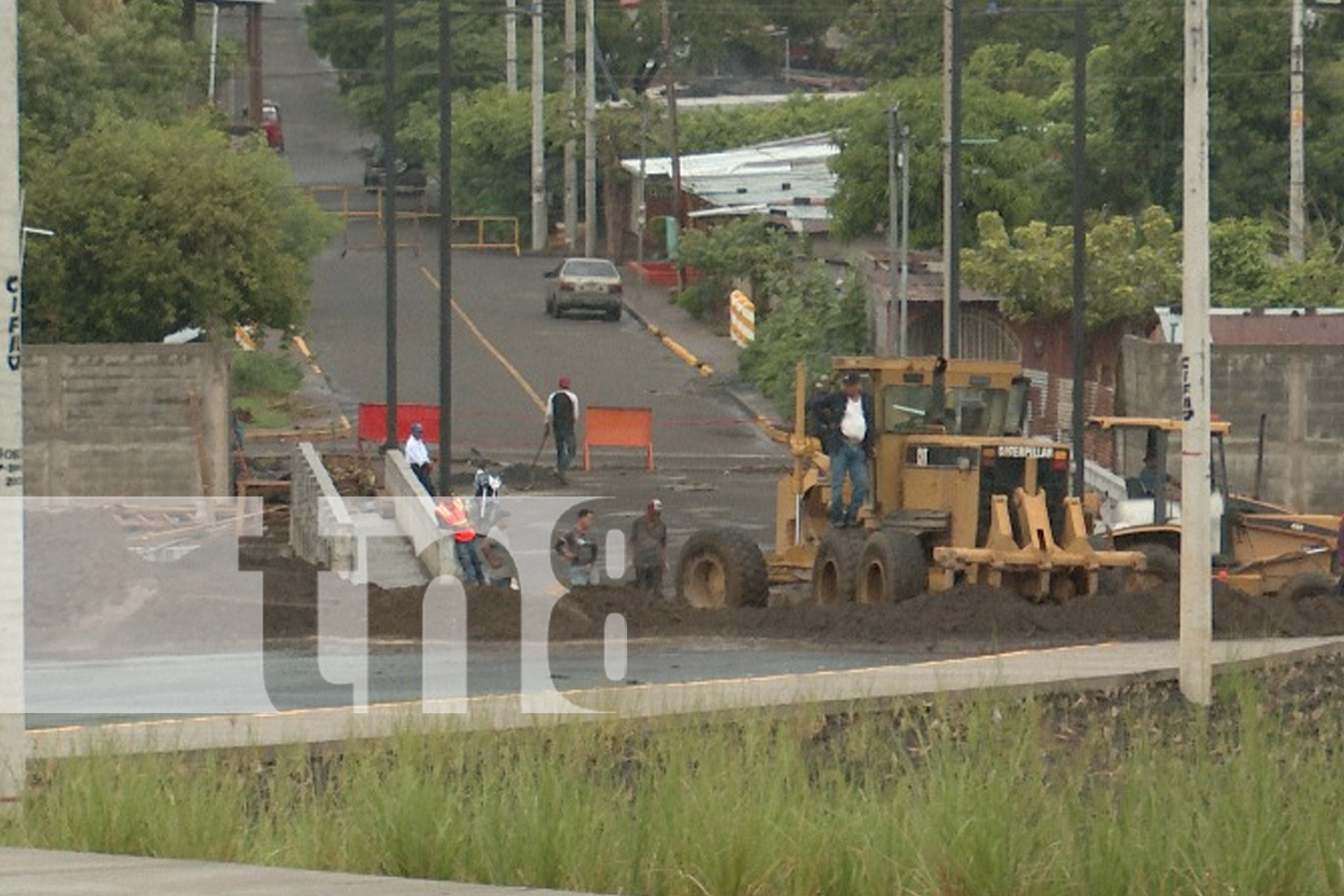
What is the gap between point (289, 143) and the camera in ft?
379

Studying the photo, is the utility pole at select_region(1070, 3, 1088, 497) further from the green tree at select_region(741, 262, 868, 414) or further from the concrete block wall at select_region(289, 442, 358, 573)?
the green tree at select_region(741, 262, 868, 414)

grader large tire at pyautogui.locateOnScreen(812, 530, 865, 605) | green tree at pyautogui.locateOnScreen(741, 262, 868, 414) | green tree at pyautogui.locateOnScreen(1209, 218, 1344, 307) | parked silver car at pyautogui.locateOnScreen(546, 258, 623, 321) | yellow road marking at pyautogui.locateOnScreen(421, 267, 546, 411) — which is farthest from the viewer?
parked silver car at pyautogui.locateOnScreen(546, 258, 623, 321)

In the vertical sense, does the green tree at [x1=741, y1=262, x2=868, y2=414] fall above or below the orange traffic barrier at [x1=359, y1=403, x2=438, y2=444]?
above

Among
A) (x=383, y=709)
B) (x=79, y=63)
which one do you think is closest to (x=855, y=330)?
(x=79, y=63)

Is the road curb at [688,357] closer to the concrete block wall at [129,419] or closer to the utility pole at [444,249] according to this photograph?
the concrete block wall at [129,419]

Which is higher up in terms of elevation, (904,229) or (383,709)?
(904,229)

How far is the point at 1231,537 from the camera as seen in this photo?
101 ft

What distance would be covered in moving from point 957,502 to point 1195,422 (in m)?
8.28

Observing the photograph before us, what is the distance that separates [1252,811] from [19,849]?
5.26 m

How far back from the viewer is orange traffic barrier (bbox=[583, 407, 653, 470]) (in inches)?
2073

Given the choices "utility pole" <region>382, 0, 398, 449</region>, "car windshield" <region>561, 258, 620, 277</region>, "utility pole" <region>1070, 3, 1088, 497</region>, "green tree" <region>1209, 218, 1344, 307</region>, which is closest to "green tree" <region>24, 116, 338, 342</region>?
"utility pole" <region>382, 0, 398, 449</region>

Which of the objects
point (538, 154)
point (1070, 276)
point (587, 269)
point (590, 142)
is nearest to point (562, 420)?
point (1070, 276)

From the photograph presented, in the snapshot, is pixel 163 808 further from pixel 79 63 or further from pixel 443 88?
pixel 79 63

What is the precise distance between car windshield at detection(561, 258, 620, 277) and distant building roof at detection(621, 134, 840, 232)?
22.8 ft
